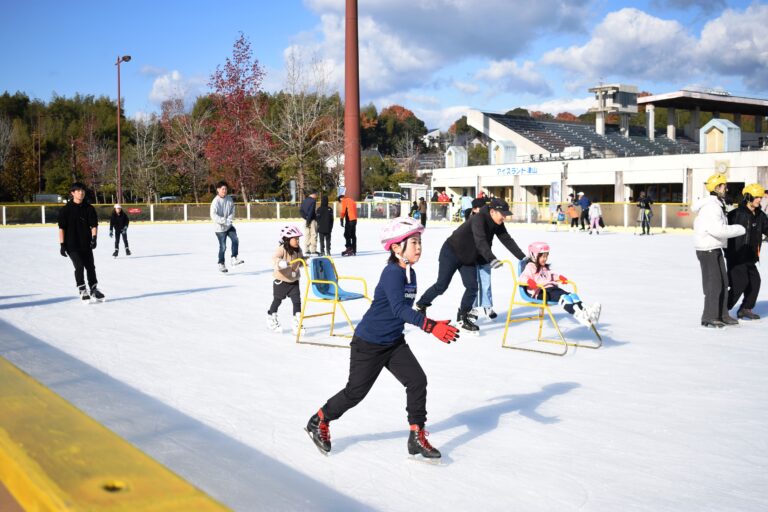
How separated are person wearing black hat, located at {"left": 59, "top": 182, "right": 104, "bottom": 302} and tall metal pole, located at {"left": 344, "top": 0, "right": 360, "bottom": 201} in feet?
114

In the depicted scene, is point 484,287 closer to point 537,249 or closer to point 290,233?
point 537,249

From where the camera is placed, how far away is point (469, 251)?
8062mm

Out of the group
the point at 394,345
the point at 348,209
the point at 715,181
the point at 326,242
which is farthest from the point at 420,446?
the point at 348,209

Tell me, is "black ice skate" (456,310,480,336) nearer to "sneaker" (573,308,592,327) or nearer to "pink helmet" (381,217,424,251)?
"sneaker" (573,308,592,327)

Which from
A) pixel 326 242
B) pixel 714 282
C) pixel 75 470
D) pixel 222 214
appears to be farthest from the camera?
pixel 326 242

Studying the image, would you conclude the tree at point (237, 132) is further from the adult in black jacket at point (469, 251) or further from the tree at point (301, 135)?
the adult in black jacket at point (469, 251)

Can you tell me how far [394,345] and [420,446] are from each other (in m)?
0.57

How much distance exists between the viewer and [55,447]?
2910 mm

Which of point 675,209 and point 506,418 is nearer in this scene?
point 506,418

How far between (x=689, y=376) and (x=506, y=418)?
2.08m

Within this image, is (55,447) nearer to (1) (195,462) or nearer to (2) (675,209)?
(1) (195,462)

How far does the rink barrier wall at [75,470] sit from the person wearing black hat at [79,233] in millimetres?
7001

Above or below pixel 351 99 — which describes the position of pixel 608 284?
below

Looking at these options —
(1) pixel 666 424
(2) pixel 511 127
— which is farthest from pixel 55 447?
(2) pixel 511 127
